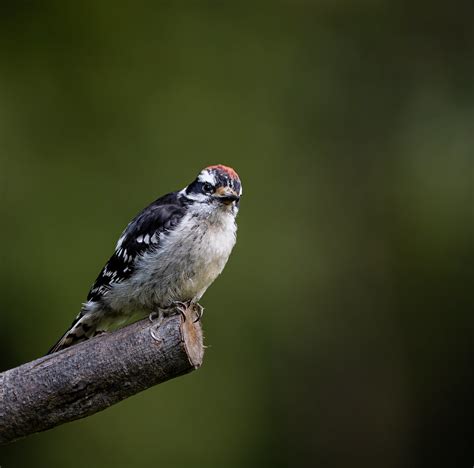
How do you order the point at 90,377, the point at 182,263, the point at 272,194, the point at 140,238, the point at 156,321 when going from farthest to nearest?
the point at 272,194 < the point at 140,238 < the point at 182,263 < the point at 156,321 < the point at 90,377

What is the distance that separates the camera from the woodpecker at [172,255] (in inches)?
165

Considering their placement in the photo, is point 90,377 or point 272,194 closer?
point 90,377

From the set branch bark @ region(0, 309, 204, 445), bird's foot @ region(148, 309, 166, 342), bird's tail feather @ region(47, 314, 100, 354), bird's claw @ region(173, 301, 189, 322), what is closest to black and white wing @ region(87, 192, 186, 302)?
bird's tail feather @ region(47, 314, 100, 354)

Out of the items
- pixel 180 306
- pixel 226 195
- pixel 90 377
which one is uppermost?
pixel 226 195

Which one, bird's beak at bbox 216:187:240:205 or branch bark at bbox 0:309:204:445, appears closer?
branch bark at bbox 0:309:204:445

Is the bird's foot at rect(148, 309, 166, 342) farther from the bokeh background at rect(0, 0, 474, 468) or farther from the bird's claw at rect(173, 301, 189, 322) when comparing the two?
the bokeh background at rect(0, 0, 474, 468)

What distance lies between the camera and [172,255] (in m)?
4.21

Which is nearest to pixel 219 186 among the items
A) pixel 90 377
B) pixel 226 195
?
pixel 226 195

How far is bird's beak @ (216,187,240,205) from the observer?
4.20 metres

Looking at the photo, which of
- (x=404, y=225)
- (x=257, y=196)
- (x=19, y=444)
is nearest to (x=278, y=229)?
(x=257, y=196)

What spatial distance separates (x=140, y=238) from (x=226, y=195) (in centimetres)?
54

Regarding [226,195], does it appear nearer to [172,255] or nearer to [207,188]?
[207,188]

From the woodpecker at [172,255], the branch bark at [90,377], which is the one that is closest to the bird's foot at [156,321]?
the branch bark at [90,377]

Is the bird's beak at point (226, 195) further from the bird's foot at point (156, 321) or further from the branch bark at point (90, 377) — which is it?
the branch bark at point (90, 377)
